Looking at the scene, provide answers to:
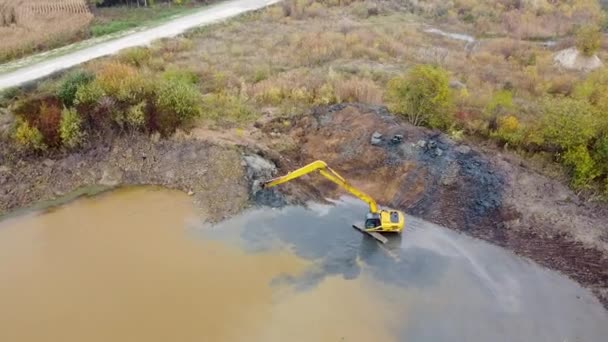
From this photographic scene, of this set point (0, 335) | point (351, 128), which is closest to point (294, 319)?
point (0, 335)

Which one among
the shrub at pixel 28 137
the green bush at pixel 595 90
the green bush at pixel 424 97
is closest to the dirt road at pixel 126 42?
the shrub at pixel 28 137

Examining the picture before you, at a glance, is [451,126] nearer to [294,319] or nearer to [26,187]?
[294,319]

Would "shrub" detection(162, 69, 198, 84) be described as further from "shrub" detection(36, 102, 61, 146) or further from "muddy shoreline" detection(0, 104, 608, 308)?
"shrub" detection(36, 102, 61, 146)

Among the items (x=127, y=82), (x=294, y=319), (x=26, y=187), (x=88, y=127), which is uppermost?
(x=127, y=82)

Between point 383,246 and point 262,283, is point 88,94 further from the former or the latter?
point 383,246

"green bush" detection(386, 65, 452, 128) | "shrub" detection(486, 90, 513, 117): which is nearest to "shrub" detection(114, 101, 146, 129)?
"green bush" detection(386, 65, 452, 128)

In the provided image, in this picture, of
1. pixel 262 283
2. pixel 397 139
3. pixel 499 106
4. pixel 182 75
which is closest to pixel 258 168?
pixel 262 283
